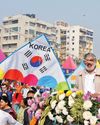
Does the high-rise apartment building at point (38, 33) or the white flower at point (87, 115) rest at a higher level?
the high-rise apartment building at point (38, 33)

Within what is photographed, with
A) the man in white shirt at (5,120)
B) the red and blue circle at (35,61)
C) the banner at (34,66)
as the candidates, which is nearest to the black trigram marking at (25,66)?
the banner at (34,66)

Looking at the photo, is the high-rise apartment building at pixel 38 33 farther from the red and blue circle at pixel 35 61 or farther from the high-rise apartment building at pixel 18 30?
the red and blue circle at pixel 35 61

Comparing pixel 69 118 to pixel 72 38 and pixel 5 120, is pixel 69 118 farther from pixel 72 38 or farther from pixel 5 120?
pixel 72 38

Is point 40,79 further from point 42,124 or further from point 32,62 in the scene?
point 42,124

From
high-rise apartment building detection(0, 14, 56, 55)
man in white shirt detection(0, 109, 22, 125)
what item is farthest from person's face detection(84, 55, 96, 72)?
high-rise apartment building detection(0, 14, 56, 55)

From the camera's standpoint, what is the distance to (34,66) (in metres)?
12.4

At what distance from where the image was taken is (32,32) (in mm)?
126625

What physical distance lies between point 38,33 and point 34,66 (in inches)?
4596

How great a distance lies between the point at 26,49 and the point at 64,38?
149483mm

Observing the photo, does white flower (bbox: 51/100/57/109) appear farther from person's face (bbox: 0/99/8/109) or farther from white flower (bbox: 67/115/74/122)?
person's face (bbox: 0/99/8/109)

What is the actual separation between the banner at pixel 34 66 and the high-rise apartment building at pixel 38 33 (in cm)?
8899

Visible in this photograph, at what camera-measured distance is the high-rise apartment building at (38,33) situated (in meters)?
123

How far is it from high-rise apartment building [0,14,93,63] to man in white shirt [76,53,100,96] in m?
93.8

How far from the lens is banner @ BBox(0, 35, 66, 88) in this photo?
12148mm
